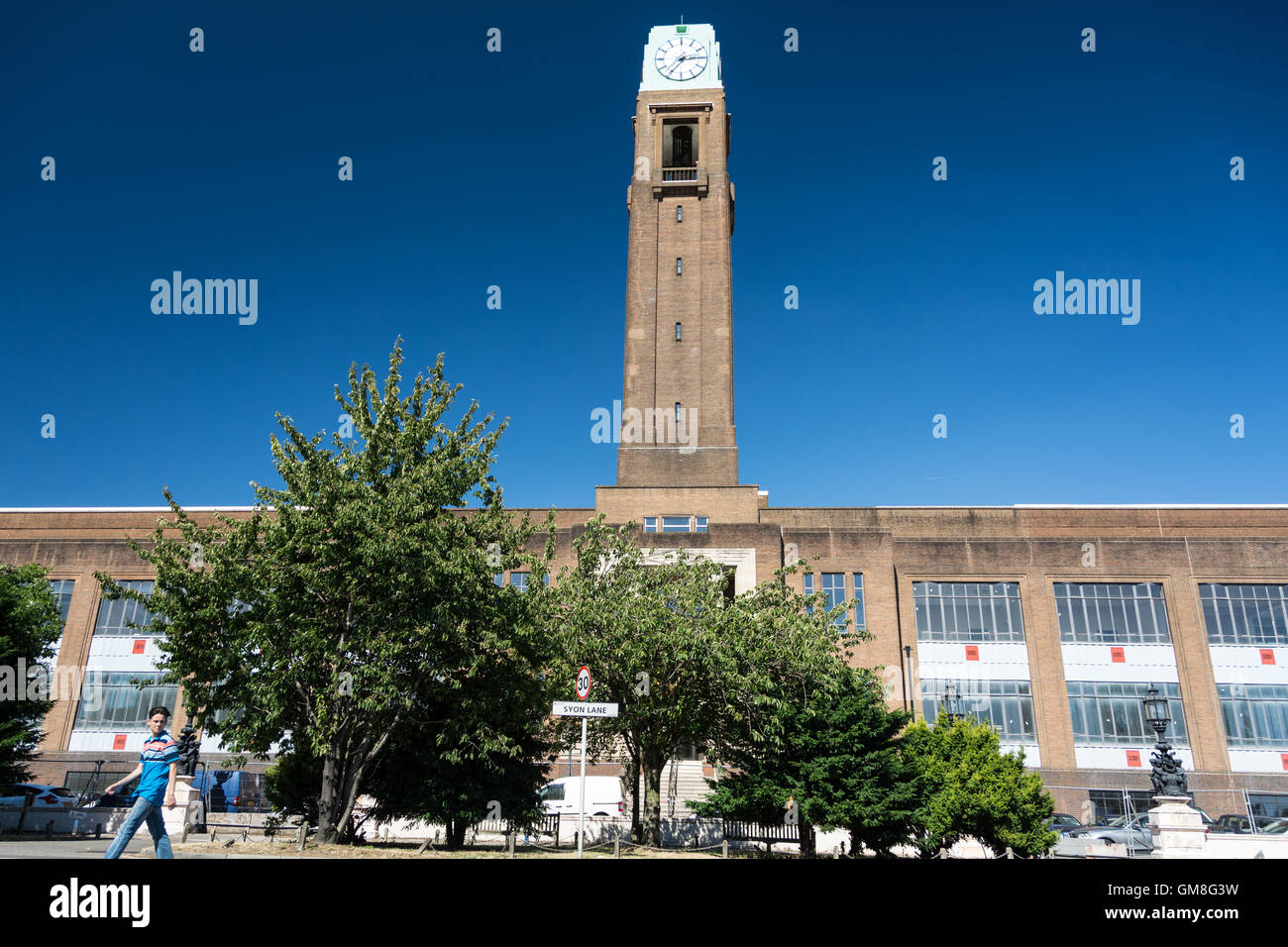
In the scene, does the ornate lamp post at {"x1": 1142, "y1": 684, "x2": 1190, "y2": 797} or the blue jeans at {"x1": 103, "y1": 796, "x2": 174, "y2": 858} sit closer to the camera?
the blue jeans at {"x1": 103, "y1": 796, "x2": 174, "y2": 858}

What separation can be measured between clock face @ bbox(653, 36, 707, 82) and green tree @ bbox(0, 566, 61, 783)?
45740 mm

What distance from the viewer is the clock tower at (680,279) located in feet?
153

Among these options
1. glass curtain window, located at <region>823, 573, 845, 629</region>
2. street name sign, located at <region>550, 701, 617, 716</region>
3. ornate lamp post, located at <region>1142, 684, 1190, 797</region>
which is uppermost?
glass curtain window, located at <region>823, 573, 845, 629</region>

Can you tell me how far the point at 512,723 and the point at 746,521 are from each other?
25307 mm

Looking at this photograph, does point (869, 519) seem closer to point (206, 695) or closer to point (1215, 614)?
point (1215, 614)

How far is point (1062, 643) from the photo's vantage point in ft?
145

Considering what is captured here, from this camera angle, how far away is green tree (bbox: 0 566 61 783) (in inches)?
1047

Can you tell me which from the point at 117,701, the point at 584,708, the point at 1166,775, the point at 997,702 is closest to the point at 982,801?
the point at 1166,775

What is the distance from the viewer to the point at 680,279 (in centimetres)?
5031

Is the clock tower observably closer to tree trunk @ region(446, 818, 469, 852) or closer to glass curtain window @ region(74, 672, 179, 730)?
tree trunk @ region(446, 818, 469, 852)

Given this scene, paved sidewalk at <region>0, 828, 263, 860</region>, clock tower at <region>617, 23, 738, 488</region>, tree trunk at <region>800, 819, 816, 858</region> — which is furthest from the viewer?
clock tower at <region>617, 23, 738, 488</region>

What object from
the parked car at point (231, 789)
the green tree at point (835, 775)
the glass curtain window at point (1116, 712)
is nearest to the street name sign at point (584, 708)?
the green tree at point (835, 775)

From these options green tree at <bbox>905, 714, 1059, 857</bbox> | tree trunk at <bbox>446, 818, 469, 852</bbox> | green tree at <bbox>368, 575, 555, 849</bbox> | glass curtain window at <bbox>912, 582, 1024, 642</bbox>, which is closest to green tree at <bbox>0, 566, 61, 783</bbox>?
green tree at <bbox>368, 575, 555, 849</bbox>

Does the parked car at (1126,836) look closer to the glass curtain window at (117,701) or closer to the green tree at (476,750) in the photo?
the green tree at (476,750)
